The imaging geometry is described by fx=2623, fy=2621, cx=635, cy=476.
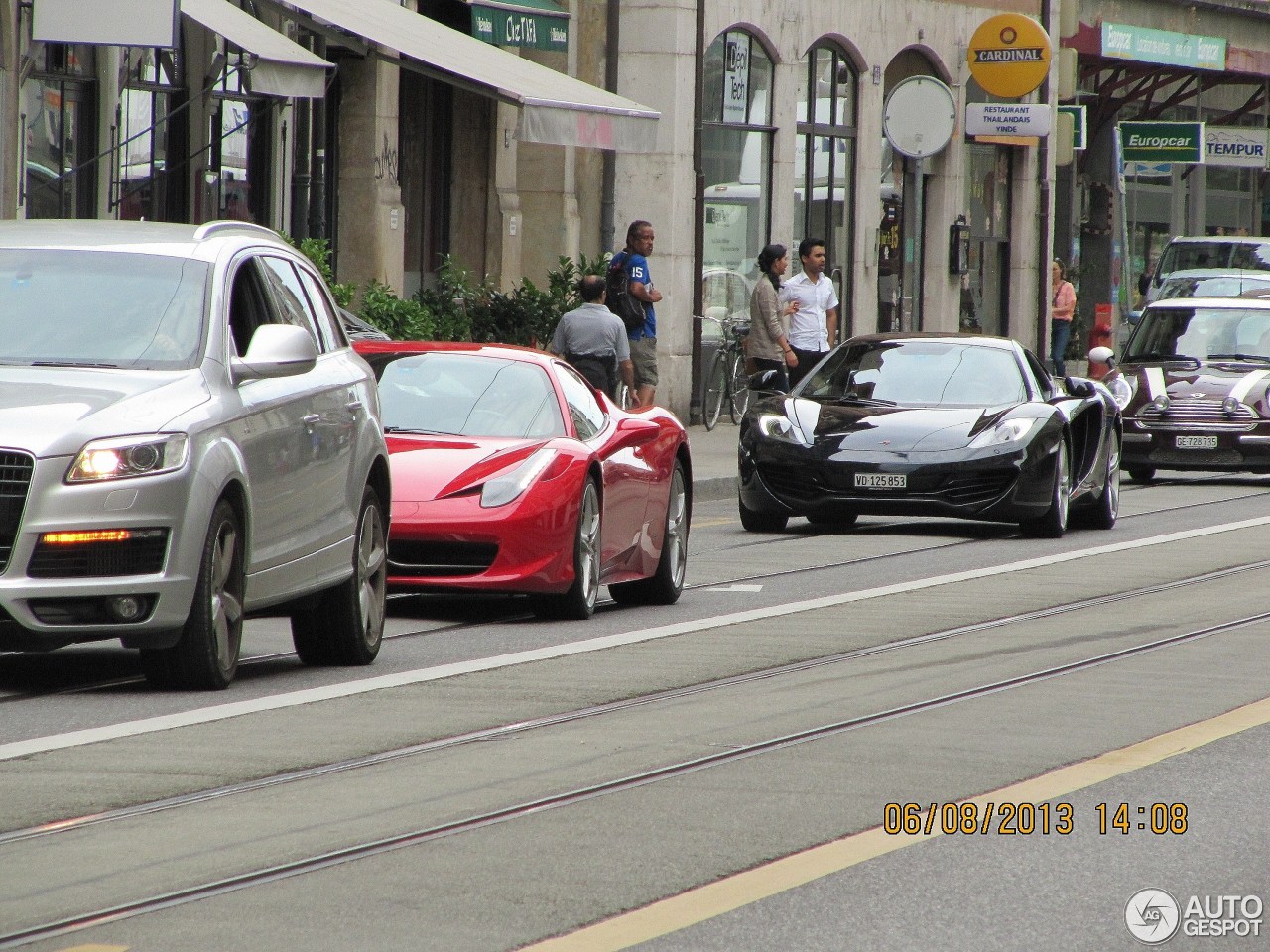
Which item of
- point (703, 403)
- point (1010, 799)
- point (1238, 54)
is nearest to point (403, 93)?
point (703, 403)

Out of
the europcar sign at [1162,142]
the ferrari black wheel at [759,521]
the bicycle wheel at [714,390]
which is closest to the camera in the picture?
the ferrari black wheel at [759,521]

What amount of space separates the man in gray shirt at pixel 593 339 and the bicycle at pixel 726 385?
6995 millimetres

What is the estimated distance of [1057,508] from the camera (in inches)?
658

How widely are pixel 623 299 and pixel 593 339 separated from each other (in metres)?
2.34

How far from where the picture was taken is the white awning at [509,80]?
66.8ft

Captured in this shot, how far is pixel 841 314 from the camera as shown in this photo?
34.3m

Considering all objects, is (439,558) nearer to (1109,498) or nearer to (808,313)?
(1109,498)

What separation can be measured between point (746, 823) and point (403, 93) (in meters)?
21.5

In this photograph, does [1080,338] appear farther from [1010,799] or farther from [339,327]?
[1010,799]

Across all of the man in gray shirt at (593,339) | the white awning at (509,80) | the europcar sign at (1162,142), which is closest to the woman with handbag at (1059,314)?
the europcar sign at (1162,142)

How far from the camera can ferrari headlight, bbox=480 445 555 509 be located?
1147cm

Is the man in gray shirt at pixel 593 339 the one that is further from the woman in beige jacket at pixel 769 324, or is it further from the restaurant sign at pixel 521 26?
the restaurant sign at pixel 521 26

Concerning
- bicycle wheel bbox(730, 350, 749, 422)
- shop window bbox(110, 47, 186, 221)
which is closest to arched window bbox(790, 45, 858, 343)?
bicycle wheel bbox(730, 350, 749, 422)
